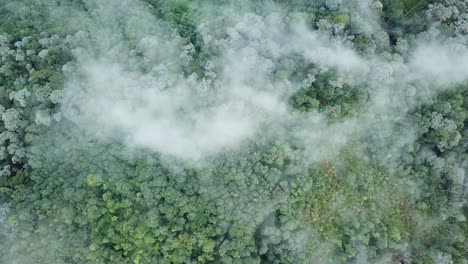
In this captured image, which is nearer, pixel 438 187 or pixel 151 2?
pixel 438 187

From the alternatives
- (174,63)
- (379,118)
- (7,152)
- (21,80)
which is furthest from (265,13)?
(7,152)

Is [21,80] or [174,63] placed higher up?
[174,63]


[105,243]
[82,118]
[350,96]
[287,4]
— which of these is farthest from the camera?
[287,4]

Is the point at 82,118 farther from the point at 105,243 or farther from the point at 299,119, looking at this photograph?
the point at 299,119

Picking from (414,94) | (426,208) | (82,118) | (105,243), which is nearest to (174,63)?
(82,118)

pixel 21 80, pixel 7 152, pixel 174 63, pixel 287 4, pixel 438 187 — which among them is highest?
pixel 287 4

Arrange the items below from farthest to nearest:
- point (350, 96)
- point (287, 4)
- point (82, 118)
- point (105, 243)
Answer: point (287, 4) < point (350, 96) < point (82, 118) < point (105, 243)
